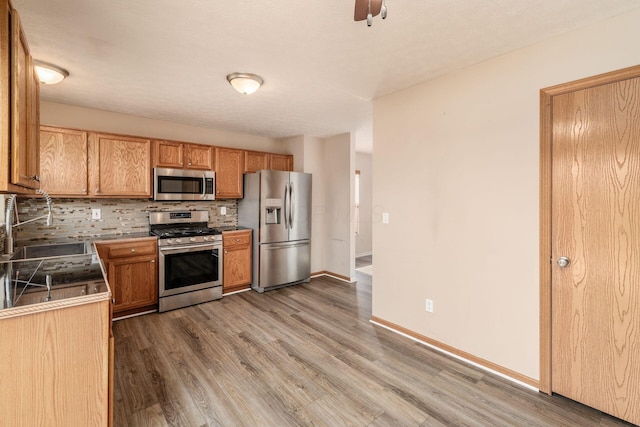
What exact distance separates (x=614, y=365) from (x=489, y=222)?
1.13 m

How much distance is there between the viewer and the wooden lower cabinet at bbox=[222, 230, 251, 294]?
4109 mm

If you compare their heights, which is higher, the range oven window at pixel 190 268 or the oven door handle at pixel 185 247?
the oven door handle at pixel 185 247

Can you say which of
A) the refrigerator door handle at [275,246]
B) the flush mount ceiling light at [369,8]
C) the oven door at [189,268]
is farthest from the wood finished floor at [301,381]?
the flush mount ceiling light at [369,8]

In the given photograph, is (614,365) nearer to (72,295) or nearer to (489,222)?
(489,222)

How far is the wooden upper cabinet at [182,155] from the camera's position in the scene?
12.2ft

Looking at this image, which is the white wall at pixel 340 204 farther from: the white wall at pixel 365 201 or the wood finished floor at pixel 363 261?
the white wall at pixel 365 201

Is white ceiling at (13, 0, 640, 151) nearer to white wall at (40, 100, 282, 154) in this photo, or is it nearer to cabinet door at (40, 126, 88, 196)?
white wall at (40, 100, 282, 154)

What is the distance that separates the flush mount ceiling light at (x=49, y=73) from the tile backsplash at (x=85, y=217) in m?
1.47

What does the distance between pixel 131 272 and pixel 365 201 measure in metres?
5.12

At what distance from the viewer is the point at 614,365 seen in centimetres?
180

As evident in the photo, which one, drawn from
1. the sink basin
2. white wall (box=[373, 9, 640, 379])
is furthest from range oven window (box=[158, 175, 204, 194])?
white wall (box=[373, 9, 640, 379])

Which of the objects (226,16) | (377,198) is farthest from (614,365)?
(226,16)

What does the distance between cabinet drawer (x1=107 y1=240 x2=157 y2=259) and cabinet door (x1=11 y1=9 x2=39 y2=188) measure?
1.59 meters

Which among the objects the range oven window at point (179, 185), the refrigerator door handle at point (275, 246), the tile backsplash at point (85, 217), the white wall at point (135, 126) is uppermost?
the white wall at point (135, 126)
